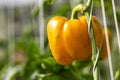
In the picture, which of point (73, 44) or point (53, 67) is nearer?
point (73, 44)

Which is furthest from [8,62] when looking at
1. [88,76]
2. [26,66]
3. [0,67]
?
[88,76]

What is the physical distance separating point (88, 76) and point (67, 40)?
24 centimetres

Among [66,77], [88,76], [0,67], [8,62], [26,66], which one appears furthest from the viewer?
[8,62]

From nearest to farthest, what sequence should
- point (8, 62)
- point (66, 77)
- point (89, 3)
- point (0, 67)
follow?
point (89, 3) → point (66, 77) → point (0, 67) → point (8, 62)

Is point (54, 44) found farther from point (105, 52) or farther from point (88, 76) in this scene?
point (88, 76)

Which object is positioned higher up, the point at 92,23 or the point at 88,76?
the point at 92,23

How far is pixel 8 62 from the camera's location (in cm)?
166

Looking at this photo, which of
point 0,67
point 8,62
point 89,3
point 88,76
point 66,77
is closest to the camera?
point 89,3

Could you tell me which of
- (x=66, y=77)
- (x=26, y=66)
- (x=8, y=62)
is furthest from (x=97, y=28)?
(x=8, y=62)

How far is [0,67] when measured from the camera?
Answer: 1436 millimetres

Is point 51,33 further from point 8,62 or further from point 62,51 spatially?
point 8,62

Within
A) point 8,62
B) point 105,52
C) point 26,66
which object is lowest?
point 8,62

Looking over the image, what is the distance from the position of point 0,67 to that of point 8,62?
0.74 feet

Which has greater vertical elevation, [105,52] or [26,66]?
[105,52]
